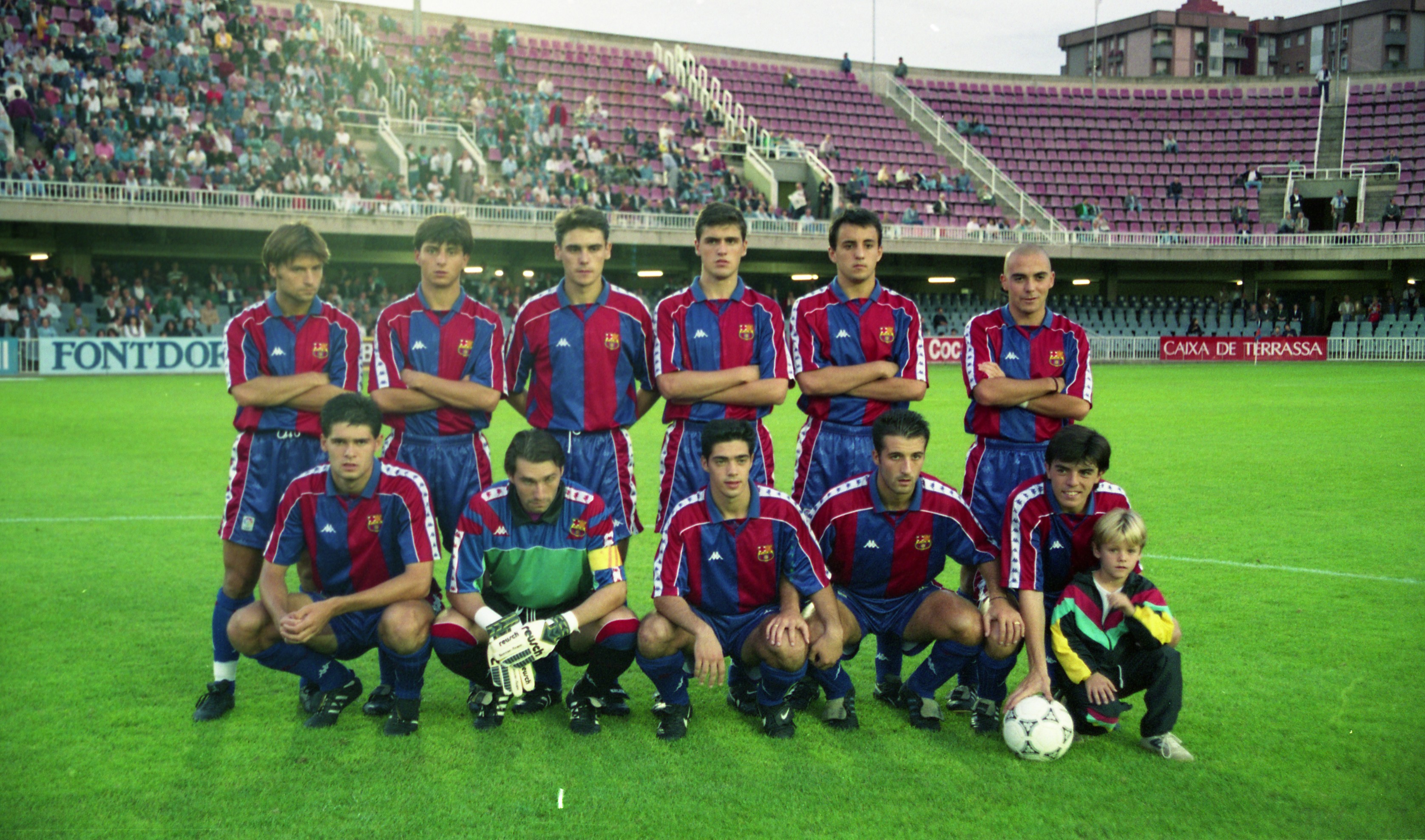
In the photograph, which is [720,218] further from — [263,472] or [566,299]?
[263,472]

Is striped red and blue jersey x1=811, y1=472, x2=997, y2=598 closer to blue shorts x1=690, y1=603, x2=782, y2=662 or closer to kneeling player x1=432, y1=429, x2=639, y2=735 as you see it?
blue shorts x1=690, y1=603, x2=782, y2=662

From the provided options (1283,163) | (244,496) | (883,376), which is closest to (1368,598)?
(883,376)

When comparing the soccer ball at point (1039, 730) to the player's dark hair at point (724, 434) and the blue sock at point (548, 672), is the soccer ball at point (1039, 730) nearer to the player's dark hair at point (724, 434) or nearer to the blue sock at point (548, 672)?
the player's dark hair at point (724, 434)

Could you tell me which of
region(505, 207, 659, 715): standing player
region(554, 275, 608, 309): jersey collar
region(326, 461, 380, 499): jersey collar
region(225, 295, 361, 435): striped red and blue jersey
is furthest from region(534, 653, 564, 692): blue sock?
region(554, 275, 608, 309): jersey collar

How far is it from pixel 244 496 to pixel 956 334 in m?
32.8

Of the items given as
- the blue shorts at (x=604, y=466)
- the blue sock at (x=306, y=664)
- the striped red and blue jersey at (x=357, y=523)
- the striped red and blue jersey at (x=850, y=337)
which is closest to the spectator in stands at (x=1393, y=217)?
the striped red and blue jersey at (x=850, y=337)

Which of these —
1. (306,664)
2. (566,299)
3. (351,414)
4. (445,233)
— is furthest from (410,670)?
Result: (445,233)

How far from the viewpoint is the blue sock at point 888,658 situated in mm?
4789

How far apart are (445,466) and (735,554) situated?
4.85 feet

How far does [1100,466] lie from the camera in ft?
14.5

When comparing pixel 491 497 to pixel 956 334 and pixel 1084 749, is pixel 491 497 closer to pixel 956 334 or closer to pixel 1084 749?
pixel 1084 749

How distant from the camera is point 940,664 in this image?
4465 mm

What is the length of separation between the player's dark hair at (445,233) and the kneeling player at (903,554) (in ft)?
6.64

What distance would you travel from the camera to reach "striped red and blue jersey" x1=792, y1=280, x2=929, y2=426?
17.1 feet
